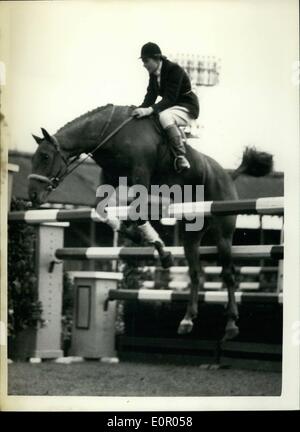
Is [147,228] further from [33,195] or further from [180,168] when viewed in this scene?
[33,195]

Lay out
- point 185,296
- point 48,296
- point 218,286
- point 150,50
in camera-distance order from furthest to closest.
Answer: point 218,286 → point 48,296 → point 185,296 → point 150,50

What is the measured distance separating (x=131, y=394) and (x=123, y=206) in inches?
20.7

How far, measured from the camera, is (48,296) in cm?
293

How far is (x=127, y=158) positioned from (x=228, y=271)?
0.45m

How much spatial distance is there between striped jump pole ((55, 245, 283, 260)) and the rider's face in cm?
52

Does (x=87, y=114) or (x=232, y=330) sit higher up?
(x=87, y=114)

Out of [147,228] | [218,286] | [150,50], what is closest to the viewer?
[150,50]

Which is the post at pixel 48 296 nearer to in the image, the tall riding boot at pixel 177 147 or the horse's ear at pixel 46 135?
the horse's ear at pixel 46 135

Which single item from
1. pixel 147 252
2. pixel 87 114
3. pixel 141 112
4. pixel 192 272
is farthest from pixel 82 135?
pixel 192 272

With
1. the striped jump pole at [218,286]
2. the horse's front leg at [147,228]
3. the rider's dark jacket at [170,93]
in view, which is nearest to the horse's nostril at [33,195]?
the horse's front leg at [147,228]

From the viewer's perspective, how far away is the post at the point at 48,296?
2914 millimetres
